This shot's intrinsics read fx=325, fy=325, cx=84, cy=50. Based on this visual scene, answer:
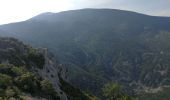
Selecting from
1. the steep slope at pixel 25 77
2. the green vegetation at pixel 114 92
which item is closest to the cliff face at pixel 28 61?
the steep slope at pixel 25 77

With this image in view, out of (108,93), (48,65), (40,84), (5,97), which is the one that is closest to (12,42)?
(48,65)

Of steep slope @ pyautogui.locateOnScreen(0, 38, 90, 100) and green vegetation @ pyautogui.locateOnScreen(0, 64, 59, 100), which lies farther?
green vegetation @ pyautogui.locateOnScreen(0, 64, 59, 100)

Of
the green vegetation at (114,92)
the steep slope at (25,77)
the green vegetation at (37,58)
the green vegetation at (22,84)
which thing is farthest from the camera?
the green vegetation at (114,92)

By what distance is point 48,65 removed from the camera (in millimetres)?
122125

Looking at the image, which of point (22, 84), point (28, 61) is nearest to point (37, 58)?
point (28, 61)

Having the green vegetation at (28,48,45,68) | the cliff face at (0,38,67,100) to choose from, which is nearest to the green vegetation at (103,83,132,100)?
the cliff face at (0,38,67,100)

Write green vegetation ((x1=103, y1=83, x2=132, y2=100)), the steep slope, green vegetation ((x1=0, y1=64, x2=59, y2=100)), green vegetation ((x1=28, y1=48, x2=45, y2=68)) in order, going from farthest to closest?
green vegetation ((x1=103, y1=83, x2=132, y2=100)) → green vegetation ((x1=28, y1=48, x2=45, y2=68)) → green vegetation ((x1=0, y1=64, x2=59, y2=100)) → the steep slope

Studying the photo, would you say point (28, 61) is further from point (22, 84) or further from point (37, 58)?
point (22, 84)

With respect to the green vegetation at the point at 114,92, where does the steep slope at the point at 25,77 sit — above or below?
above

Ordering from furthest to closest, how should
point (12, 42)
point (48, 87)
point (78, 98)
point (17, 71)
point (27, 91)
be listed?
point (12, 42) < point (78, 98) < point (17, 71) < point (48, 87) < point (27, 91)

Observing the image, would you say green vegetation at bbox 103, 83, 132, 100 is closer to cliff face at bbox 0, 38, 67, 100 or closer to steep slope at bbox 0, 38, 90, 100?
steep slope at bbox 0, 38, 90, 100

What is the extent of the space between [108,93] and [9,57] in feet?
160

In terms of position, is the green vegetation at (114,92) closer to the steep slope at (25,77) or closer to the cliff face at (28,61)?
the steep slope at (25,77)

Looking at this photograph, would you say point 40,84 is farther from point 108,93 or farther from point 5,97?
point 108,93
